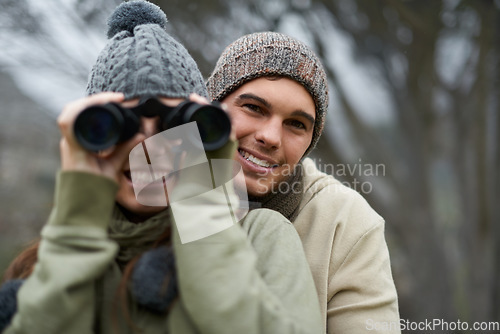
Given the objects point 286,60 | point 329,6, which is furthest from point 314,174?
point 329,6

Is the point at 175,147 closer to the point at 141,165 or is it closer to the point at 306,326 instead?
the point at 141,165

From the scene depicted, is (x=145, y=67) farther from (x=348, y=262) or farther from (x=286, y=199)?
(x=348, y=262)

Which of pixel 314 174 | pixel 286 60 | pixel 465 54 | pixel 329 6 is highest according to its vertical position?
pixel 329 6

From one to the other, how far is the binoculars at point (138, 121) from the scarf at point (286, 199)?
2.12ft

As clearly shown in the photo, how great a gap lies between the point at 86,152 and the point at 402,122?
4214 millimetres

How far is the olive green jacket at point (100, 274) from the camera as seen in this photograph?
1029 mm

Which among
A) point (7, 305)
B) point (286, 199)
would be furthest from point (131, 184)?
point (286, 199)

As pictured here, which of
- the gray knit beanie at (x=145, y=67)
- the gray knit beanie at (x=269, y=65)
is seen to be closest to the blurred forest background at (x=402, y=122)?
the gray knit beanie at (x=269, y=65)

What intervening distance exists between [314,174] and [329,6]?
2.68 metres

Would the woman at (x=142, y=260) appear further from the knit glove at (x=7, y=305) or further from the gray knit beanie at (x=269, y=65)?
the gray knit beanie at (x=269, y=65)

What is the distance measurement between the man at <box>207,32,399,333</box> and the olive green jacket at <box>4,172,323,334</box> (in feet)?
1.61

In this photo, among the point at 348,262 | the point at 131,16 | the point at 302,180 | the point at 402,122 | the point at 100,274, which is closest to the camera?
the point at 100,274

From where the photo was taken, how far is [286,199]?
1796 mm

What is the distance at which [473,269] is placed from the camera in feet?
16.4
